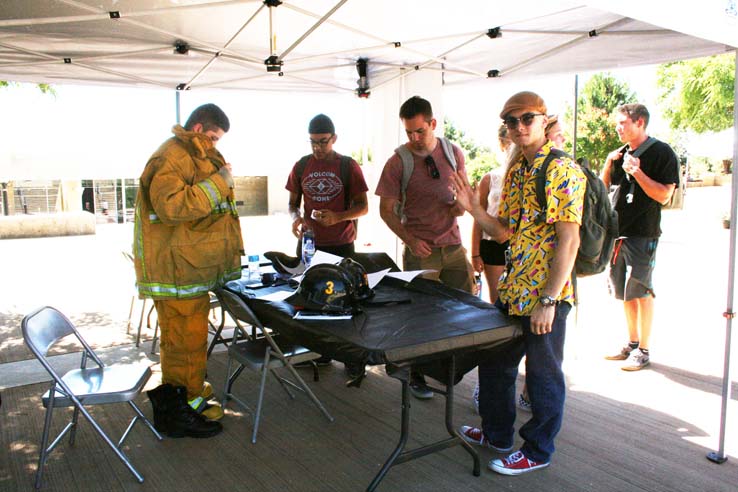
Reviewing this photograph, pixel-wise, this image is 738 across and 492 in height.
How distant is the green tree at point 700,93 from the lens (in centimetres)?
1670

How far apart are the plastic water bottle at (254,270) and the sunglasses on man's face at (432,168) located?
1.40 metres

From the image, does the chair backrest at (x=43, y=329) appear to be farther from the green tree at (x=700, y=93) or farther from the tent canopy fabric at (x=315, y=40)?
the green tree at (x=700, y=93)

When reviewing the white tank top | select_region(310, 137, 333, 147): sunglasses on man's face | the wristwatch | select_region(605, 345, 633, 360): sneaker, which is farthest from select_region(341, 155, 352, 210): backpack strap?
select_region(605, 345, 633, 360): sneaker

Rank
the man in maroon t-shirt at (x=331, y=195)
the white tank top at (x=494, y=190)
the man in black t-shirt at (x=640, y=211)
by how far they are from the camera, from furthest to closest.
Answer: the man in maroon t-shirt at (x=331, y=195)
the man in black t-shirt at (x=640, y=211)
the white tank top at (x=494, y=190)

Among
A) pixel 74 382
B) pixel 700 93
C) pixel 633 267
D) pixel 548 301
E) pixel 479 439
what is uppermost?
pixel 700 93

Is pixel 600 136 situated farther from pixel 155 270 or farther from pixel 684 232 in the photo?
pixel 155 270

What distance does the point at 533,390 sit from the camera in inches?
115

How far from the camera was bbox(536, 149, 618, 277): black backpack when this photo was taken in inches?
106

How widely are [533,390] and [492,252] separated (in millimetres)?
1489

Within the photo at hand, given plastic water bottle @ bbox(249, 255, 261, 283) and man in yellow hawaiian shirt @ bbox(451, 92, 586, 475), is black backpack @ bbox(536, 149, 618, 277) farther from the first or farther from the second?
plastic water bottle @ bbox(249, 255, 261, 283)

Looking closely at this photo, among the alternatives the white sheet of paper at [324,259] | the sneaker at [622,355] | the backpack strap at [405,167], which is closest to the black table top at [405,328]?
the white sheet of paper at [324,259]

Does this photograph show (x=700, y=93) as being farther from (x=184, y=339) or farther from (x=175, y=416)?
(x=175, y=416)

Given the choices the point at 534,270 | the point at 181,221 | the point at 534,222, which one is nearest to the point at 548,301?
the point at 534,270

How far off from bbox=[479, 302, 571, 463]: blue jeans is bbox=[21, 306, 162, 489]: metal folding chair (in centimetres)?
190
